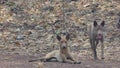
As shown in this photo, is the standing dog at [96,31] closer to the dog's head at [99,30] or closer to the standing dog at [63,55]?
the dog's head at [99,30]

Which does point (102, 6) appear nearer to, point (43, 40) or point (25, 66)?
point (43, 40)

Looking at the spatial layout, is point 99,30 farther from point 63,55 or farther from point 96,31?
point 63,55

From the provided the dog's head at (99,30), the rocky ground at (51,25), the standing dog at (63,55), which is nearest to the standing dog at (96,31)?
the dog's head at (99,30)

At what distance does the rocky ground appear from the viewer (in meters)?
15.9

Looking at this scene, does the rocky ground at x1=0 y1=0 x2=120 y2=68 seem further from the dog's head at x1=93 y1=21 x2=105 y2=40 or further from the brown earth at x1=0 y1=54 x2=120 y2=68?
the dog's head at x1=93 y1=21 x2=105 y2=40

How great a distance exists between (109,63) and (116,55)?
85.2 inches

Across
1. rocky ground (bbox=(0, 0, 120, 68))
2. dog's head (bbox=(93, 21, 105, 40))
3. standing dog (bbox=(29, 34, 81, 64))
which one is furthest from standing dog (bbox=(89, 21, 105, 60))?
standing dog (bbox=(29, 34, 81, 64))

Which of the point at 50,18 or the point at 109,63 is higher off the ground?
the point at 109,63

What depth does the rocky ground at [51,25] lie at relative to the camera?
15944 mm

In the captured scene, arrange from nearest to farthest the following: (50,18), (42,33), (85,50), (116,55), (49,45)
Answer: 1. (116,55)
2. (85,50)
3. (49,45)
4. (42,33)
5. (50,18)

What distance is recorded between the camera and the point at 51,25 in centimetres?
2008

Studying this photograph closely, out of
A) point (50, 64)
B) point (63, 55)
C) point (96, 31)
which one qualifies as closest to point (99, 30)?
point (96, 31)

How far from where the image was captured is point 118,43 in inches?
673

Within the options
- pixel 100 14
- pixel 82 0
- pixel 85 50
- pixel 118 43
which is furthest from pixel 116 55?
pixel 82 0
